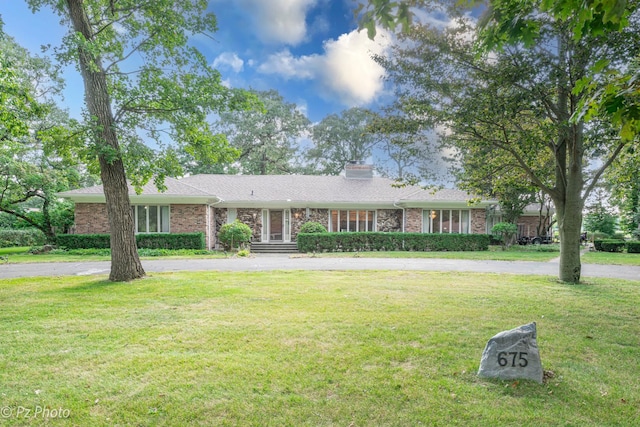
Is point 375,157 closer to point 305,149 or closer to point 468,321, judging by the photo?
point 305,149

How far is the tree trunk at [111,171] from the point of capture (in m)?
8.02

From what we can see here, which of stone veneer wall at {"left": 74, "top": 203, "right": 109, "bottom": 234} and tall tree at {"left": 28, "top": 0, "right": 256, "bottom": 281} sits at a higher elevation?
tall tree at {"left": 28, "top": 0, "right": 256, "bottom": 281}

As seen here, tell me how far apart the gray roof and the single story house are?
0.06 metres

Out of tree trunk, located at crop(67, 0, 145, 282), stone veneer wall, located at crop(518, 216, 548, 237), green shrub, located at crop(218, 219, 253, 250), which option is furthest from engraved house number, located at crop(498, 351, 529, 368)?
stone veneer wall, located at crop(518, 216, 548, 237)

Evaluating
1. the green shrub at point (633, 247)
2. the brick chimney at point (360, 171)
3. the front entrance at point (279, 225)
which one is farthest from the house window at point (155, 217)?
the green shrub at point (633, 247)

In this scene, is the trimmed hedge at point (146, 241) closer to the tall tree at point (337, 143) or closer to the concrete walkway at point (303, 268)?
the concrete walkway at point (303, 268)

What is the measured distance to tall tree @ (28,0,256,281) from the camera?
26.6 ft

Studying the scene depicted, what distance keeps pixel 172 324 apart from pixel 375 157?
3477cm

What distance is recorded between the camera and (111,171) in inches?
322

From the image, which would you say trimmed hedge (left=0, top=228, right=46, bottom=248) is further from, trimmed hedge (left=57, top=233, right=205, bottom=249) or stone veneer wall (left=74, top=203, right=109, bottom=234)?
trimmed hedge (left=57, top=233, right=205, bottom=249)

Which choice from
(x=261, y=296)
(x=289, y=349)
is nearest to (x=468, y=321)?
(x=289, y=349)

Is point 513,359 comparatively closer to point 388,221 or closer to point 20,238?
point 388,221

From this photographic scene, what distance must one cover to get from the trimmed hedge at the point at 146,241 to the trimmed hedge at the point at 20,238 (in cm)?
676

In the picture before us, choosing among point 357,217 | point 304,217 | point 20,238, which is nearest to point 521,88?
point 357,217
